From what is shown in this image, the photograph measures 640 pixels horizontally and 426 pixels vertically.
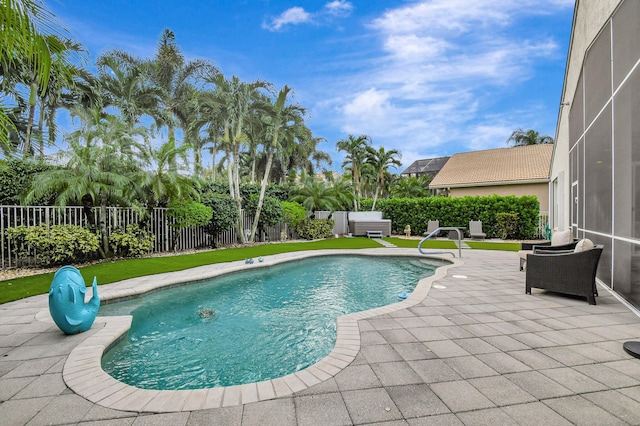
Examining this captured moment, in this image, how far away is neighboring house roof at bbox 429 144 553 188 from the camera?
20297 millimetres

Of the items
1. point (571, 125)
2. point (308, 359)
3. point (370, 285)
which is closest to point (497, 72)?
point (571, 125)

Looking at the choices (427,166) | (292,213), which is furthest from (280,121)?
(427,166)

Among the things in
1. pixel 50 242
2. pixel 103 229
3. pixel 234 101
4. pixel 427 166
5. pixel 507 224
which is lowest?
pixel 507 224

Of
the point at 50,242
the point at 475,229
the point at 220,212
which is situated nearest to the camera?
the point at 50,242

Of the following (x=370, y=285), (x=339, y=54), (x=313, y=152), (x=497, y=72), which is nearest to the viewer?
(x=370, y=285)

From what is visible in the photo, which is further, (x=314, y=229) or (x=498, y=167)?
(x=498, y=167)

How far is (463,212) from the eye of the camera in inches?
707

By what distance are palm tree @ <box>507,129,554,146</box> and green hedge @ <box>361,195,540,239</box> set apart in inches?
891

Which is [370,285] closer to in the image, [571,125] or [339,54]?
[571,125]

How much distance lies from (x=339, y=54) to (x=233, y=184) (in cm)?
902

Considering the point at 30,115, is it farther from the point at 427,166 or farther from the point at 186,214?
the point at 427,166

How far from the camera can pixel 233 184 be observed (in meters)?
15.5

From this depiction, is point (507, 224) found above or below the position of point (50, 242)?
below

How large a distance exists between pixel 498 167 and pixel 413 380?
23.8 meters
